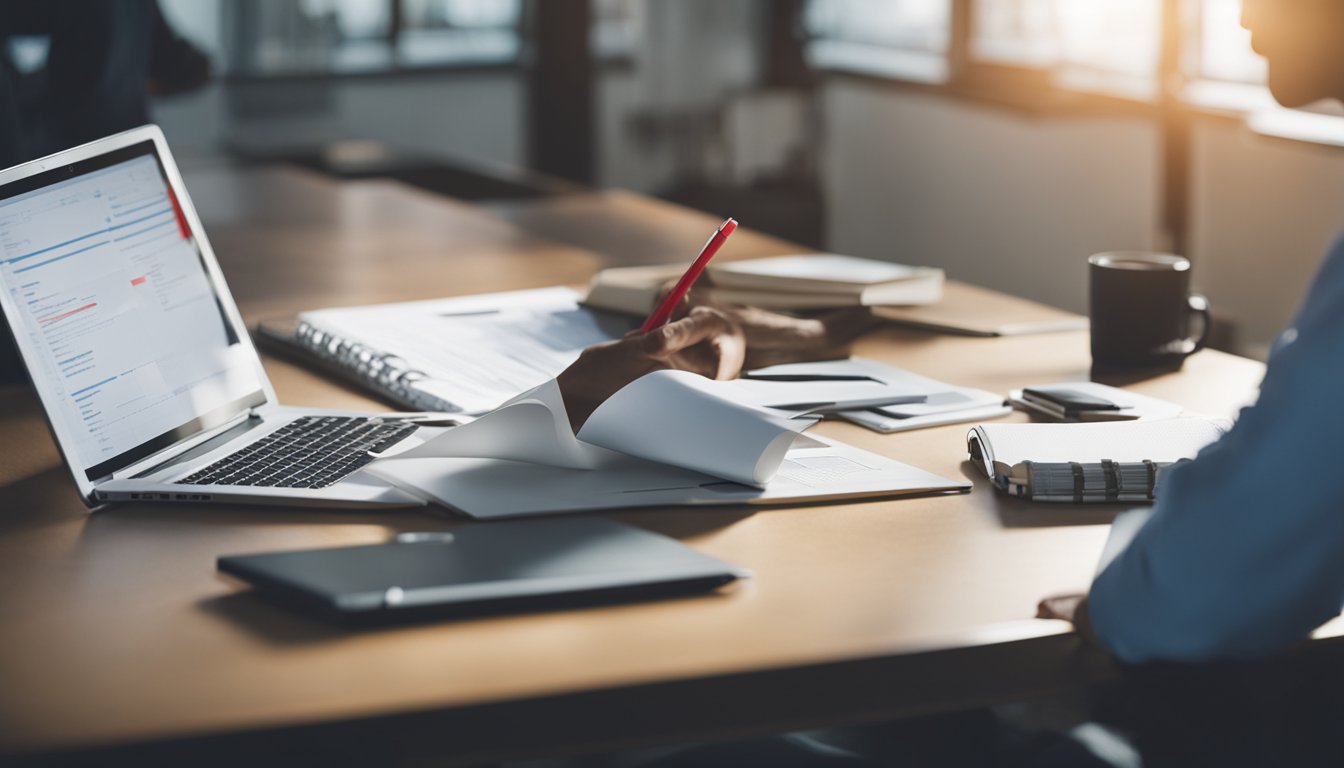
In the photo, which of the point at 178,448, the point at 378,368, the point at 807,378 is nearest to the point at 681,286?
the point at 807,378

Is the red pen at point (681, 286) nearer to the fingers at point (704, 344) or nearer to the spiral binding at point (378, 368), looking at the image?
the fingers at point (704, 344)

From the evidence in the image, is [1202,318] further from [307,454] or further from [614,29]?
[614,29]

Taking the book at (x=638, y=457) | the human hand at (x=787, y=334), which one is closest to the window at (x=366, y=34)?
the human hand at (x=787, y=334)

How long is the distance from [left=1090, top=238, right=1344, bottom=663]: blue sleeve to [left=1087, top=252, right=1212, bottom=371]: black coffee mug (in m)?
0.69

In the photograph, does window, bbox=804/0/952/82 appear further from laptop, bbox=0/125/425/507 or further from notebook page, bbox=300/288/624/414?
laptop, bbox=0/125/425/507

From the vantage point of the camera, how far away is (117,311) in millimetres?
1151

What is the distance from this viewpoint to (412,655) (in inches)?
31.4

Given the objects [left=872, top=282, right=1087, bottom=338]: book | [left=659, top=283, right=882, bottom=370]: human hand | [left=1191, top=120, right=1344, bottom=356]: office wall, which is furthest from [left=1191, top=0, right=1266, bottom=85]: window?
[left=659, top=283, right=882, bottom=370]: human hand

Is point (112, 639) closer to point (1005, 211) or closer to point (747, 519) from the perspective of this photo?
point (747, 519)

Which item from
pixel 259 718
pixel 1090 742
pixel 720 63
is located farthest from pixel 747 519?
pixel 720 63

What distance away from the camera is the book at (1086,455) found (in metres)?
1.08

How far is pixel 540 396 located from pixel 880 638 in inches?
13.6

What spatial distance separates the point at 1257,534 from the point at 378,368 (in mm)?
865

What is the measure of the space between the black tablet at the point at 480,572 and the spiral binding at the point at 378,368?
1.27 ft
